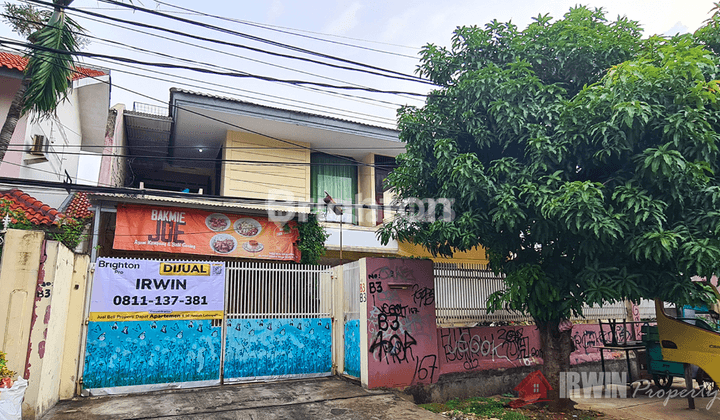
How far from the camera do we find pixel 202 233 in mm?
11227

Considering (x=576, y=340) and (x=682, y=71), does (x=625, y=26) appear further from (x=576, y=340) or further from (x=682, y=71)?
(x=576, y=340)

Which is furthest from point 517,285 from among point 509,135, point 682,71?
point 682,71

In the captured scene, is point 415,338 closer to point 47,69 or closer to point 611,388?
point 611,388

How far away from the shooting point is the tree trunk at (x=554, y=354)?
24.3ft

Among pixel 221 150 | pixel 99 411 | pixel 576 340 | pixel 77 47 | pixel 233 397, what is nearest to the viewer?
pixel 99 411

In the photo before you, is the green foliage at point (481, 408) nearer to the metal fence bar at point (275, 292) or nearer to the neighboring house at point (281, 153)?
the metal fence bar at point (275, 292)

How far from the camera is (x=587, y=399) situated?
8.84 metres

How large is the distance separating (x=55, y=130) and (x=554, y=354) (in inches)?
584

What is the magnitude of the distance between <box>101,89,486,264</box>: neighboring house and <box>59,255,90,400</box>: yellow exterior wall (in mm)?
6146

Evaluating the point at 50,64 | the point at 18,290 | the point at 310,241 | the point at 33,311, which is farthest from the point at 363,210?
the point at 18,290

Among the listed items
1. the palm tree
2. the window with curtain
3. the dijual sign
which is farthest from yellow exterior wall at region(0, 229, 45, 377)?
the window with curtain

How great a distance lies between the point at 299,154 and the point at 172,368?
912 centimetres

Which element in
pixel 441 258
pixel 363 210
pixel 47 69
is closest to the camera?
pixel 47 69

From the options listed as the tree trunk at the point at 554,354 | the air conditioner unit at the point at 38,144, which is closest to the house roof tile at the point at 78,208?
the air conditioner unit at the point at 38,144
